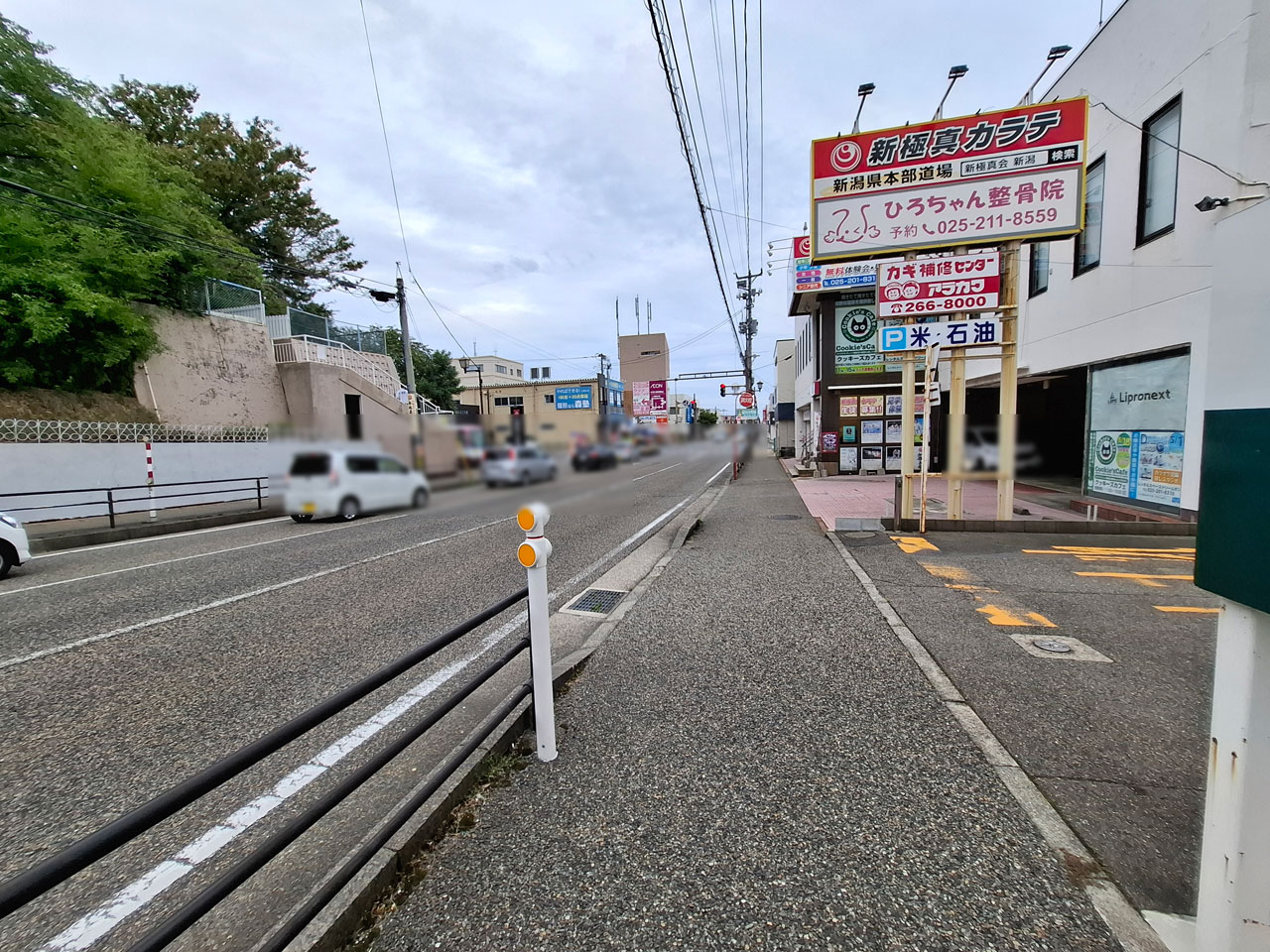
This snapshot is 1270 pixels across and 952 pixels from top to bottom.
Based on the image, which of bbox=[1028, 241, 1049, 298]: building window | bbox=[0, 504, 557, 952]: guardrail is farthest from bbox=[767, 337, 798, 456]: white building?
bbox=[0, 504, 557, 952]: guardrail

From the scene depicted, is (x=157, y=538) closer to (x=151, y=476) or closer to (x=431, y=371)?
(x=151, y=476)

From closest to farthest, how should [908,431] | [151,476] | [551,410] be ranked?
[551,410] → [908,431] → [151,476]

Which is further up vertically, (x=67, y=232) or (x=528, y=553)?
(x=67, y=232)

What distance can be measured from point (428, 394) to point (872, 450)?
18834 millimetres

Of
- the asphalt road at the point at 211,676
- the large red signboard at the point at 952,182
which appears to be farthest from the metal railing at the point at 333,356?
the large red signboard at the point at 952,182

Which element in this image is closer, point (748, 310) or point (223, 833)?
point (223, 833)

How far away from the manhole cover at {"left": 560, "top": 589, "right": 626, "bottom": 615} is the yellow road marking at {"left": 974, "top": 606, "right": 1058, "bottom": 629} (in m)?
3.48

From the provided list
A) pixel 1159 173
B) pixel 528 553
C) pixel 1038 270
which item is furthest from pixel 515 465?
pixel 1038 270

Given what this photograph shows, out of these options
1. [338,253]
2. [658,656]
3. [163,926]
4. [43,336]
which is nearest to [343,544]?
[658,656]

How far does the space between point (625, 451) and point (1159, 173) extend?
1244 cm

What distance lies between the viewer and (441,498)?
49.3 inches

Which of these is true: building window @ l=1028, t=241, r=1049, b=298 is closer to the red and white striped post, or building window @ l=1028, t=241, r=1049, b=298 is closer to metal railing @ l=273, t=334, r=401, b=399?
metal railing @ l=273, t=334, r=401, b=399

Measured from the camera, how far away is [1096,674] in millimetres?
3662

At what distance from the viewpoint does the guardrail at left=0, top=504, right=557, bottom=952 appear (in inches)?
41.9
